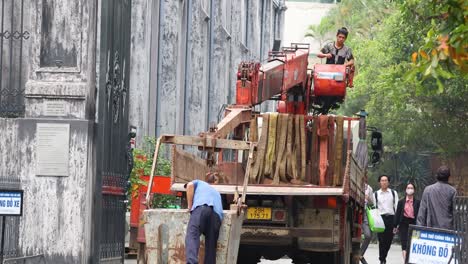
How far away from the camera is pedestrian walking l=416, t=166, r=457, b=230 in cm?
1771

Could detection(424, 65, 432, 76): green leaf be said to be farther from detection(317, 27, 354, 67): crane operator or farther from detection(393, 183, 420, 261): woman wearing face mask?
detection(393, 183, 420, 261): woman wearing face mask

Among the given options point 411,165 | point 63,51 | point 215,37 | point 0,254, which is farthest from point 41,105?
point 411,165

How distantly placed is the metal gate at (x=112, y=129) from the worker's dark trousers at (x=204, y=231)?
2715 mm

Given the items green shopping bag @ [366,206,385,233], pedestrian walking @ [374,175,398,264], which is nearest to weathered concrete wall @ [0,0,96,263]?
green shopping bag @ [366,206,385,233]

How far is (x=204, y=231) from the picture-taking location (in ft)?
51.3

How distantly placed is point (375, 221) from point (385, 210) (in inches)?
30.3

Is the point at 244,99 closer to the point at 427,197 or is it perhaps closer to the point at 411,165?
the point at 427,197

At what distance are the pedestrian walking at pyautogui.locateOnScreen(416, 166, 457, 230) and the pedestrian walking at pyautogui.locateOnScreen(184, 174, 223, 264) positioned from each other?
344cm

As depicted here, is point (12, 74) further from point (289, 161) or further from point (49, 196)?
point (289, 161)

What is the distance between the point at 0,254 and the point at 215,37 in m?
27.2

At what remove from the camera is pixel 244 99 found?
1997 centimetres

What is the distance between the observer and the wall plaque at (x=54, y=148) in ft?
58.7

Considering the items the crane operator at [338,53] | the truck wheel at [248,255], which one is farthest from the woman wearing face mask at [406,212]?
the truck wheel at [248,255]

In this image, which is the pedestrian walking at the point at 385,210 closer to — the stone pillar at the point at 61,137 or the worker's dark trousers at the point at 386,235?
the worker's dark trousers at the point at 386,235
